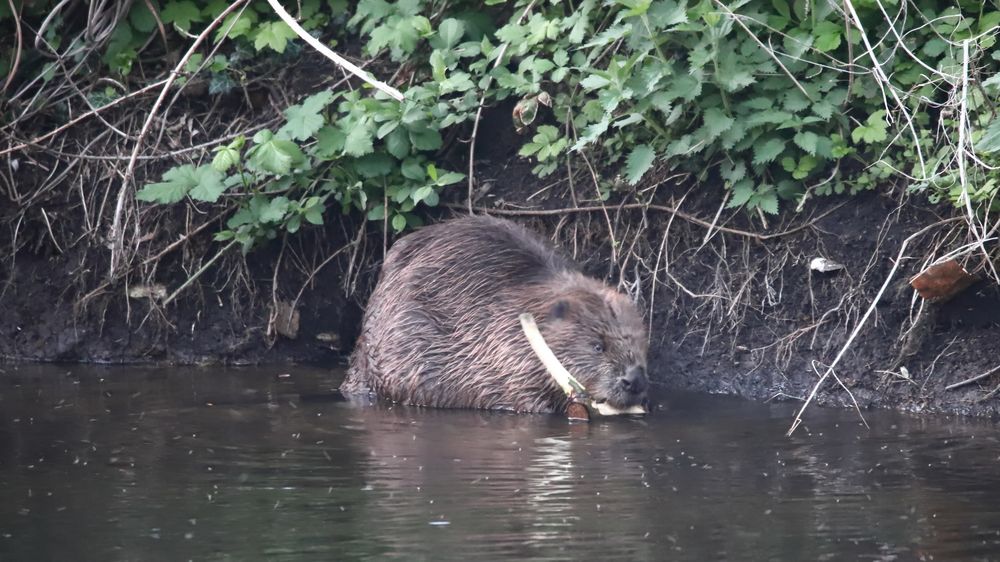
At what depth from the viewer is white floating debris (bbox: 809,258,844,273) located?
19.9 ft

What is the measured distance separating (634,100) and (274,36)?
1811 millimetres

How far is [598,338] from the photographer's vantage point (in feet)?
19.6

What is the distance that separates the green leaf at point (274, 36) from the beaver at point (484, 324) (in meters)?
1.19

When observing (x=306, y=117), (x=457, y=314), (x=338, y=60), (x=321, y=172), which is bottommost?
(x=457, y=314)

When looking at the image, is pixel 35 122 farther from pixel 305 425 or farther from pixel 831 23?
pixel 831 23

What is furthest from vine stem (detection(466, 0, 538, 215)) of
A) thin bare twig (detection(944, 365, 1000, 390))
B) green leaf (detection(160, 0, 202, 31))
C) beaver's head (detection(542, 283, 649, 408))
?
thin bare twig (detection(944, 365, 1000, 390))

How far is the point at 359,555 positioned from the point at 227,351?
12.3 feet

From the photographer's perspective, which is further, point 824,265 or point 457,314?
point 457,314

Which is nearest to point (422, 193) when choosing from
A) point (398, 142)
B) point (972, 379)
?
point (398, 142)

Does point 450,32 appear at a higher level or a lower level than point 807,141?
higher

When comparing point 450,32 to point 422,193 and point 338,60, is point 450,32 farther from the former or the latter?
point 422,193

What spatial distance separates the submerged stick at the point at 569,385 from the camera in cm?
584

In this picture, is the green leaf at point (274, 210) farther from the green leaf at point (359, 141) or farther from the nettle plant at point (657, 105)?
the green leaf at point (359, 141)

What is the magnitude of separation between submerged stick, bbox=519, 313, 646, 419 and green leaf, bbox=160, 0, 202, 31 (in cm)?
258
